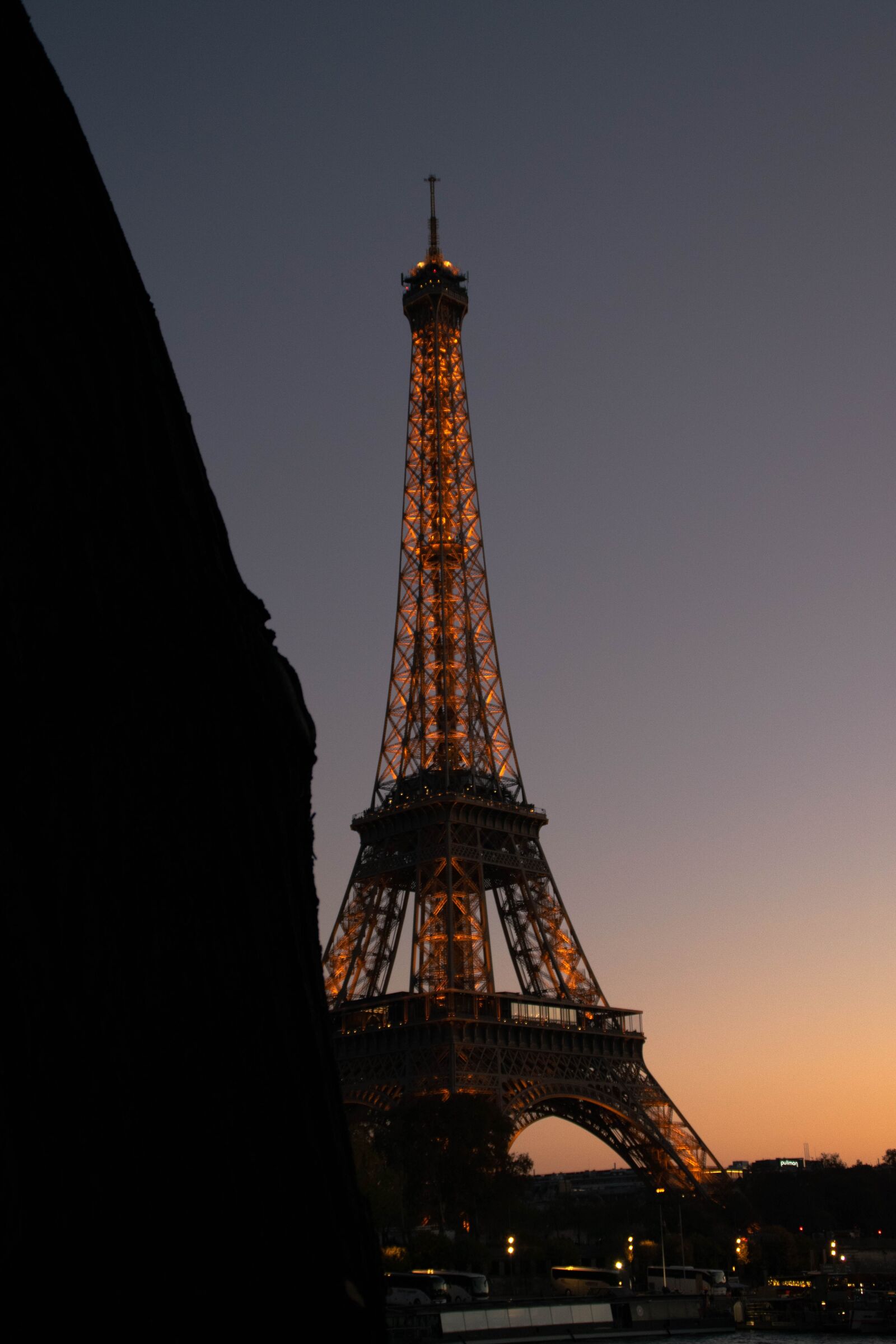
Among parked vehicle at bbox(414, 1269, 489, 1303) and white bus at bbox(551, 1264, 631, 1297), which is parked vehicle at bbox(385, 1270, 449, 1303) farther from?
white bus at bbox(551, 1264, 631, 1297)

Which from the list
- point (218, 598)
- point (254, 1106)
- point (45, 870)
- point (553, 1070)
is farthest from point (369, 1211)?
point (553, 1070)

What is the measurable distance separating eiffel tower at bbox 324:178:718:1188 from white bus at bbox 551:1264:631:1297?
9890 mm

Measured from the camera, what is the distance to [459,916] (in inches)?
3051

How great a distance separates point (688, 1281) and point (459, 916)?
24928 mm

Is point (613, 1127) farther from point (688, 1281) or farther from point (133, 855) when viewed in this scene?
point (133, 855)

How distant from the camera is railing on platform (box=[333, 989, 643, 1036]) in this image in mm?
71688

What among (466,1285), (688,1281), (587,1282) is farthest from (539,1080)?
(466,1285)

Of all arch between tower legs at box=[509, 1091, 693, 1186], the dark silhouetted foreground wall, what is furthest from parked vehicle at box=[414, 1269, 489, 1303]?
the dark silhouetted foreground wall

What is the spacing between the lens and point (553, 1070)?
73812 mm

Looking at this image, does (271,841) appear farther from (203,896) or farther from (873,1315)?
(873,1315)

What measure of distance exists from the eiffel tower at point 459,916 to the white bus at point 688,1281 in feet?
29.5

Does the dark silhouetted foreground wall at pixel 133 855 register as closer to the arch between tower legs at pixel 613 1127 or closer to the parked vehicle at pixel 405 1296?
the parked vehicle at pixel 405 1296

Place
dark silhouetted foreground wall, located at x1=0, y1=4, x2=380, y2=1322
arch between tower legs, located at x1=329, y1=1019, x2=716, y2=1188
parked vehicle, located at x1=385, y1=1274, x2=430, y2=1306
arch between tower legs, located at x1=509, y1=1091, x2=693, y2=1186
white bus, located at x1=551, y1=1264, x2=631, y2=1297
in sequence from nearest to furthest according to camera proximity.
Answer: dark silhouetted foreground wall, located at x1=0, y1=4, x2=380, y2=1322 < parked vehicle, located at x1=385, y1=1274, x2=430, y2=1306 < white bus, located at x1=551, y1=1264, x2=631, y2=1297 < arch between tower legs, located at x1=329, y1=1019, x2=716, y2=1188 < arch between tower legs, located at x1=509, y1=1091, x2=693, y2=1186

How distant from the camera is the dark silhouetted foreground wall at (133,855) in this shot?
6.56 ft
